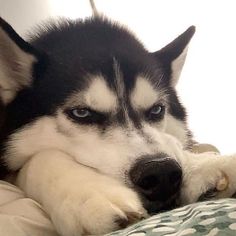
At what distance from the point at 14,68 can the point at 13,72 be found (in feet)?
0.04

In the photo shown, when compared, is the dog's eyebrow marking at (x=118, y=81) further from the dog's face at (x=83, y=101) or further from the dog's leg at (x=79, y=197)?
the dog's leg at (x=79, y=197)

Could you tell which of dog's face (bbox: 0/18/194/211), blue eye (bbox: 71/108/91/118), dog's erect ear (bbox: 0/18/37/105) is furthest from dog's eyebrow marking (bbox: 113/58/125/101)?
dog's erect ear (bbox: 0/18/37/105)

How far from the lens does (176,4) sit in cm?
313

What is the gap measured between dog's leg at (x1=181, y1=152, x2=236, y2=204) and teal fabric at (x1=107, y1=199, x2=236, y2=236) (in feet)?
0.68

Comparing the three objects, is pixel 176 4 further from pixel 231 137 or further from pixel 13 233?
pixel 13 233

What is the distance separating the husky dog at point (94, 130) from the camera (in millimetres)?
1102

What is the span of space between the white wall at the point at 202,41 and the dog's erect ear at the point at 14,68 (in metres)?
1.59

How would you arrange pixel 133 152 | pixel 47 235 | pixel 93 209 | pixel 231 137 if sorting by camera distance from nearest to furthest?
1. pixel 93 209
2. pixel 47 235
3. pixel 133 152
4. pixel 231 137

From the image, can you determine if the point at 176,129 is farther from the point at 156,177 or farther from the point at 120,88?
the point at 156,177

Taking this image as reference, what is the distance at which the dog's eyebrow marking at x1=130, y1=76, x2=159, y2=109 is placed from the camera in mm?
1474

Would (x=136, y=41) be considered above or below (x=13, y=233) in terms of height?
above

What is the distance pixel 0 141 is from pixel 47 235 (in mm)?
447

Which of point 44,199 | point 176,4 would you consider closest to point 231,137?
point 176,4

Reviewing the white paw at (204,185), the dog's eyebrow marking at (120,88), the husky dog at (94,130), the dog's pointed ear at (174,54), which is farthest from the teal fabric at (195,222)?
the dog's pointed ear at (174,54)
